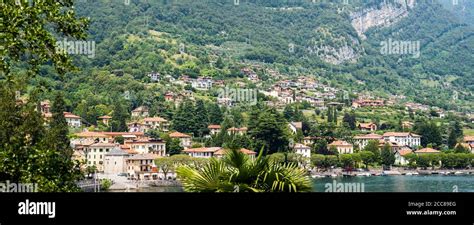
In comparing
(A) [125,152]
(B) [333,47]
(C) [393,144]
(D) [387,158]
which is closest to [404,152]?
(D) [387,158]

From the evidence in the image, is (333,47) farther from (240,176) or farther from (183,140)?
(240,176)

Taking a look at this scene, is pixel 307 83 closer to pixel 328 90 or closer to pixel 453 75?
pixel 328 90

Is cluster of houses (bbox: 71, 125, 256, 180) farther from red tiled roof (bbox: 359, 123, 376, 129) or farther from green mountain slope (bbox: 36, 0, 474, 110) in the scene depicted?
green mountain slope (bbox: 36, 0, 474, 110)

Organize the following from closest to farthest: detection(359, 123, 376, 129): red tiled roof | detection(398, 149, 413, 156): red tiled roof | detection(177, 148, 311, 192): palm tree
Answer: detection(177, 148, 311, 192): palm tree < detection(398, 149, 413, 156): red tiled roof < detection(359, 123, 376, 129): red tiled roof

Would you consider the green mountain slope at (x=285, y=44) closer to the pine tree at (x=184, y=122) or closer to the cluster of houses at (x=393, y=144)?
the pine tree at (x=184, y=122)

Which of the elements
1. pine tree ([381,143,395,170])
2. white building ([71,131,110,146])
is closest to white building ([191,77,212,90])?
pine tree ([381,143,395,170])

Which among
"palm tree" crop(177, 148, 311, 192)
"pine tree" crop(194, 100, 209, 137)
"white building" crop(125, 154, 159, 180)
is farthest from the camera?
"pine tree" crop(194, 100, 209, 137)
